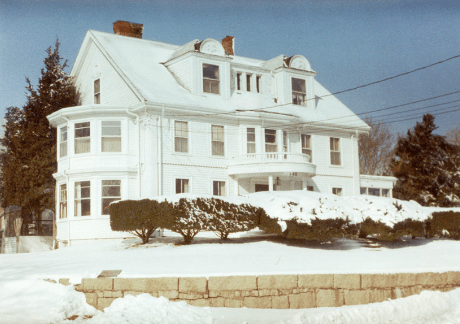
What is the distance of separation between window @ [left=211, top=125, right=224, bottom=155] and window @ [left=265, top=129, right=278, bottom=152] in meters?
2.29

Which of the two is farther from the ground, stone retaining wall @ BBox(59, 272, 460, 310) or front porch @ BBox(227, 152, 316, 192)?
front porch @ BBox(227, 152, 316, 192)

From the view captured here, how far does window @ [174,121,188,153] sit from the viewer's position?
2342cm

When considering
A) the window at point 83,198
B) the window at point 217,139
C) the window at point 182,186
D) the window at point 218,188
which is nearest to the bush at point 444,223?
the window at point 218,188

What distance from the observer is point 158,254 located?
15.2 meters

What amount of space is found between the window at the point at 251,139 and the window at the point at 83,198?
7.53 metres

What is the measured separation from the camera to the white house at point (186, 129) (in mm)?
22469

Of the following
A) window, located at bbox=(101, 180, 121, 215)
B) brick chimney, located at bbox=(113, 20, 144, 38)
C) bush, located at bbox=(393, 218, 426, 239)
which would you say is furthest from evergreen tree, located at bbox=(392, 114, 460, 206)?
window, located at bbox=(101, 180, 121, 215)

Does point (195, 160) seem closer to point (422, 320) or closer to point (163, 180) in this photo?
point (163, 180)

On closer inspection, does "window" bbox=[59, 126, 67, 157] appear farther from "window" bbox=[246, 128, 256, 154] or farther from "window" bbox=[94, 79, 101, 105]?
"window" bbox=[246, 128, 256, 154]

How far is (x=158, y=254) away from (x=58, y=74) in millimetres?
15238

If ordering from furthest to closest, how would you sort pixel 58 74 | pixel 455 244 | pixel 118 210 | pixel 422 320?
pixel 58 74
pixel 455 244
pixel 118 210
pixel 422 320

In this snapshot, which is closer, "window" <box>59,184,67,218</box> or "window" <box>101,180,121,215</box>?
"window" <box>101,180,121,215</box>

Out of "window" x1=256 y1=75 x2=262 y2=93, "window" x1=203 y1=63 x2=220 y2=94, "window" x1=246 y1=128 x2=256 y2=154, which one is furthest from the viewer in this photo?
"window" x1=256 y1=75 x2=262 y2=93

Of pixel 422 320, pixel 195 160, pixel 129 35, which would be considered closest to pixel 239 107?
pixel 195 160
